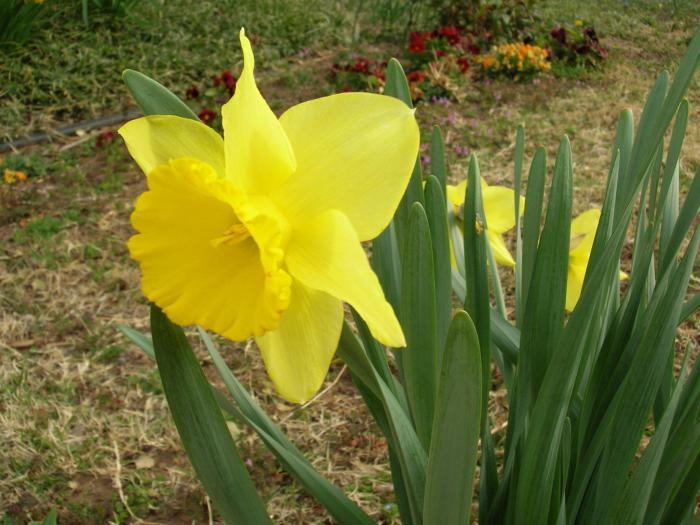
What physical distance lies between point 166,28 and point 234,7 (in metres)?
0.57

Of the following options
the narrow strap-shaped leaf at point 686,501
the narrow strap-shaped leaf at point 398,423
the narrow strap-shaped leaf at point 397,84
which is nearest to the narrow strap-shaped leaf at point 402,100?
the narrow strap-shaped leaf at point 397,84

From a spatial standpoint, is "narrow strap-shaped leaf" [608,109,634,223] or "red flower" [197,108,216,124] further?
"red flower" [197,108,216,124]

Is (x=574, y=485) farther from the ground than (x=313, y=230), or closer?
closer

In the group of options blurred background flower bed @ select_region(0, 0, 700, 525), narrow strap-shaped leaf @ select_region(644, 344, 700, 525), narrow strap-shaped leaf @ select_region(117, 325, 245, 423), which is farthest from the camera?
blurred background flower bed @ select_region(0, 0, 700, 525)

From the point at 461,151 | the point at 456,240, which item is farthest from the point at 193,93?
the point at 456,240

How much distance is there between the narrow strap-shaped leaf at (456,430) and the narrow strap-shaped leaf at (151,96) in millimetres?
374

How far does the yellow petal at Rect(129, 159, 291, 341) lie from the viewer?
695mm

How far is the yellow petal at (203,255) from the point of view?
2.28 feet

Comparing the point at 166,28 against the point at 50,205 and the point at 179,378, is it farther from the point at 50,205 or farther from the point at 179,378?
the point at 179,378

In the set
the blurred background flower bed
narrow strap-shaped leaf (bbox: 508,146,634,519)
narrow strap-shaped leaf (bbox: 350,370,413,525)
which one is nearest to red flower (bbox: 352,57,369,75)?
the blurred background flower bed

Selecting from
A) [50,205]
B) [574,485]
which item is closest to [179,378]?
[574,485]

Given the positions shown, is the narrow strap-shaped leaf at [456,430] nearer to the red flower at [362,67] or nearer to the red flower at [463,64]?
the red flower at [362,67]

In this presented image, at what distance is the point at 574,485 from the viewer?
965 mm

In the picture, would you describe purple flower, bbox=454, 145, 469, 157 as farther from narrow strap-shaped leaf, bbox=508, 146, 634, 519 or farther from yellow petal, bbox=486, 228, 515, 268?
narrow strap-shaped leaf, bbox=508, 146, 634, 519
